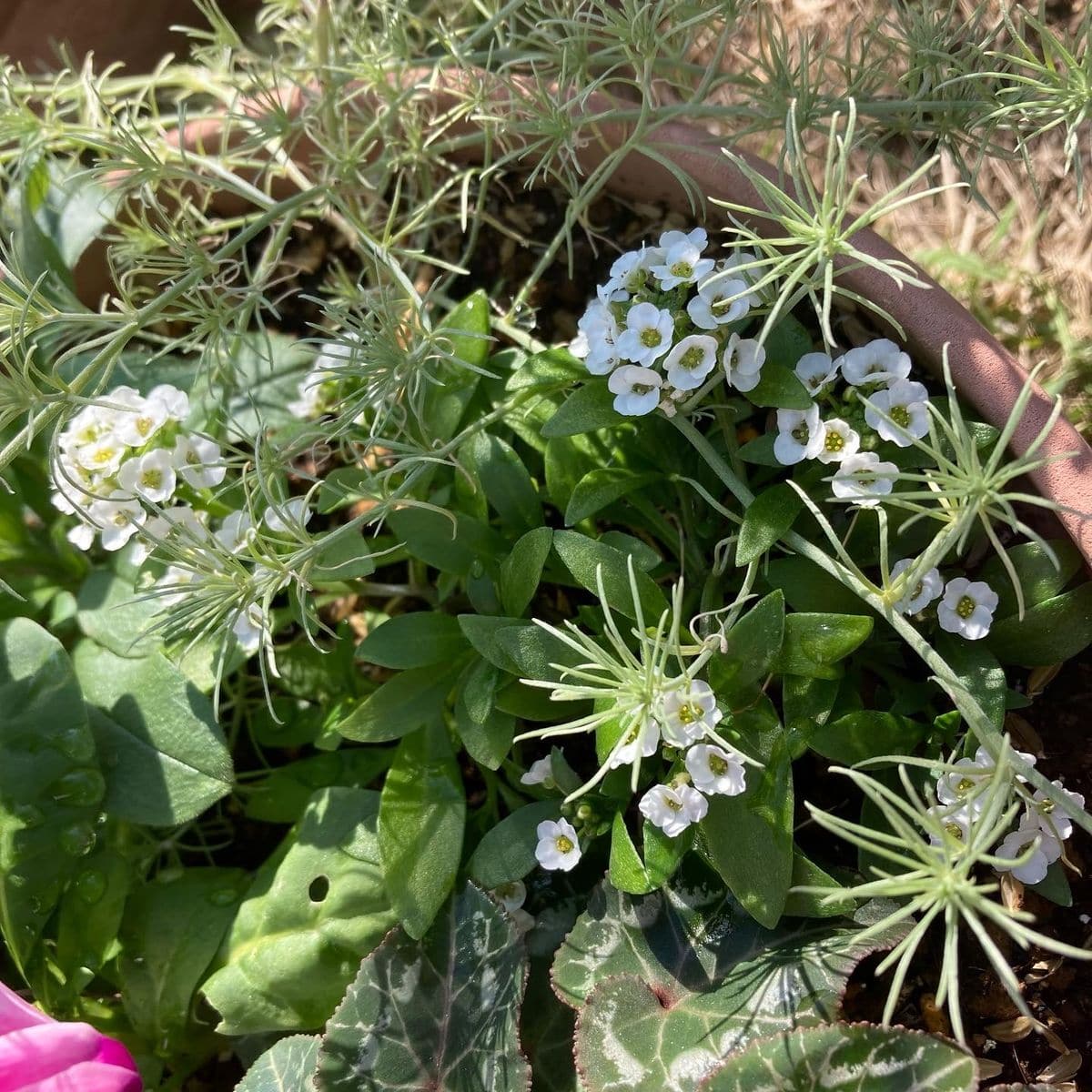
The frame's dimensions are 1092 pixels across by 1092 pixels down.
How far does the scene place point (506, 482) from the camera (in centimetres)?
131

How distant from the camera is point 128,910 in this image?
142 cm

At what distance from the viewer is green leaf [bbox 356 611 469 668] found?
125 centimetres

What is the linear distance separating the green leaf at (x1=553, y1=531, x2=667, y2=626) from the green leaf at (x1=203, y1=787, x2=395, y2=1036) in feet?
1.51

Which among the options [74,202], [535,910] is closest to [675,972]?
[535,910]

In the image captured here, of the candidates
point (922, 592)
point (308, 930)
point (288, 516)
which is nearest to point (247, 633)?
point (288, 516)

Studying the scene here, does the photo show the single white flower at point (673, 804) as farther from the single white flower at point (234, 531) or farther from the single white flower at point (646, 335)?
the single white flower at point (234, 531)

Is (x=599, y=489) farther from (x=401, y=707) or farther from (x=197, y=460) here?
(x=197, y=460)

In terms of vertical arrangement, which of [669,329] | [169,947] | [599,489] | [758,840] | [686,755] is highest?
[669,329]

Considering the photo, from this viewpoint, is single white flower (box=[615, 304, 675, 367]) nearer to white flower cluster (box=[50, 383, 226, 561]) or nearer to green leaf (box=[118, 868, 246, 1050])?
white flower cluster (box=[50, 383, 226, 561])

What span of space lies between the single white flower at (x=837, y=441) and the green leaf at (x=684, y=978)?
20.2 inches

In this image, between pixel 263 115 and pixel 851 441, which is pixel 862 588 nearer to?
pixel 851 441

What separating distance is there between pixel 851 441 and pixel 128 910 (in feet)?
3.81

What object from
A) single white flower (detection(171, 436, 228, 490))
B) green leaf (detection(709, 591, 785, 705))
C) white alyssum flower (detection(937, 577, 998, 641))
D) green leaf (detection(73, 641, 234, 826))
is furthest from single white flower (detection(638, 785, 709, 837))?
single white flower (detection(171, 436, 228, 490))

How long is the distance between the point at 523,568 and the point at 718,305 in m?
0.38
